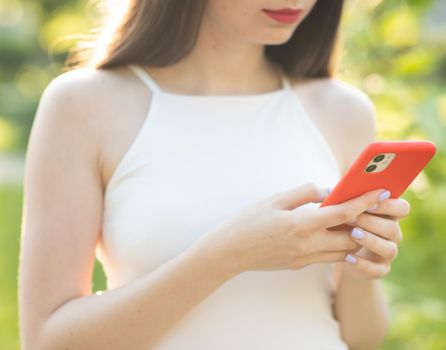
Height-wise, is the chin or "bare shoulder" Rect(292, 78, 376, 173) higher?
the chin

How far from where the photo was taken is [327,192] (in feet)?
5.91

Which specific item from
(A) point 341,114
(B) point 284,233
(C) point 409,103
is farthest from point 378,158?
(C) point 409,103

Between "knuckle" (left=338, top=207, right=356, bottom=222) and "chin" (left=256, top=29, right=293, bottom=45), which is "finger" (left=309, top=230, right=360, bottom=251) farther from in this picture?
"chin" (left=256, top=29, right=293, bottom=45)

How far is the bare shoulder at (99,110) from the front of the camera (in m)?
1.91

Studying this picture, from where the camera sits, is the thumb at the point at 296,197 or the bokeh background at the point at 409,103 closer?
the thumb at the point at 296,197

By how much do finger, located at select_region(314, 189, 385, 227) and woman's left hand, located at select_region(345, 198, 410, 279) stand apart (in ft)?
0.21

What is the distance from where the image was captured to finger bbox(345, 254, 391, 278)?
1.84m

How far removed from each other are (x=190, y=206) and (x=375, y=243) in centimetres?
40

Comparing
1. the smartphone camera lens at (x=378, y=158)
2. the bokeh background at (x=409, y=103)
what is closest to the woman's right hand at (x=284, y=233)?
the smartphone camera lens at (x=378, y=158)

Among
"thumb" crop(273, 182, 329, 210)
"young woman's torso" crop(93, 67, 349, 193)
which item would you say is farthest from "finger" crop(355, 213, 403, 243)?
"young woman's torso" crop(93, 67, 349, 193)

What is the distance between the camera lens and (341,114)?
7.25 feet

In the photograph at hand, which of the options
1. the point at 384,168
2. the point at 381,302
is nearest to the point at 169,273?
the point at 384,168

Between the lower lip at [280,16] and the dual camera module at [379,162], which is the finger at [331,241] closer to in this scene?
the dual camera module at [379,162]

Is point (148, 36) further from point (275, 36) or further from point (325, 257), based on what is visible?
point (325, 257)
